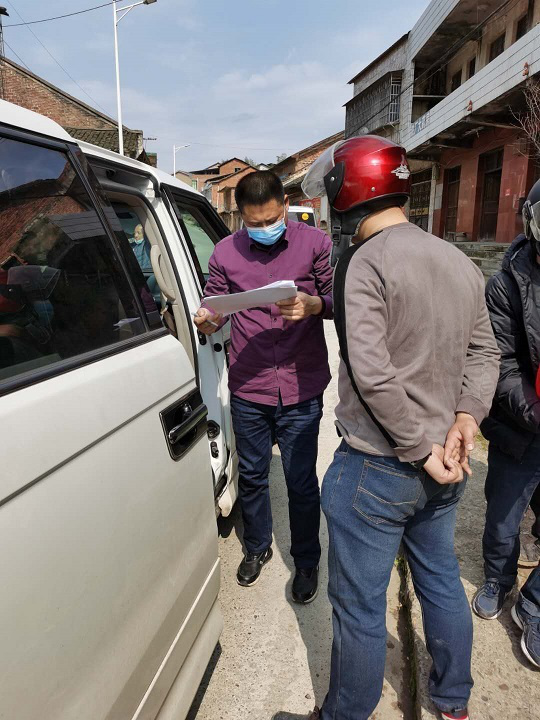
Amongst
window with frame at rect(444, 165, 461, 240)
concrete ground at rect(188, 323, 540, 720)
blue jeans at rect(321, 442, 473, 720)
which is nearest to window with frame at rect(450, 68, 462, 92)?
window with frame at rect(444, 165, 461, 240)

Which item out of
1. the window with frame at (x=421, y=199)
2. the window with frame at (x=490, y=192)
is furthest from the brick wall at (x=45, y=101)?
the window with frame at (x=490, y=192)

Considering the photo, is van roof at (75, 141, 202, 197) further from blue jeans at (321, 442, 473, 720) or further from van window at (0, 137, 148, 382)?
blue jeans at (321, 442, 473, 720)

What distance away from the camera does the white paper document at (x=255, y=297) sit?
5.54 ft

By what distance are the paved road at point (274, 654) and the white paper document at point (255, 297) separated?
4.63 ft

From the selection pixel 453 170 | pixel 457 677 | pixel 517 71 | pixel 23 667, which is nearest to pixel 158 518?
pixel 23 667

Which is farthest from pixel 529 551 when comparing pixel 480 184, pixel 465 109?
pixel 480 184

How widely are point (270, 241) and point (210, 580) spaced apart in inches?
53.0

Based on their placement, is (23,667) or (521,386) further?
(521,386)

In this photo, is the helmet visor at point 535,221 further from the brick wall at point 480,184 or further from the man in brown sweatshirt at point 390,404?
the brick wall at point 480,184

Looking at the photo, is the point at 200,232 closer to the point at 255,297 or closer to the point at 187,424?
the point at 255,297

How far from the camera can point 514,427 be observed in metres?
1.96

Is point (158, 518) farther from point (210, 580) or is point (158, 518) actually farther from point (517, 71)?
point (517, 71)

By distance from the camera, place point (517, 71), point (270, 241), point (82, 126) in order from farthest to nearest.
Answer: point (82, 126), point (517, 71), point (270, 241)

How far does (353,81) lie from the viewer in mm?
23797
